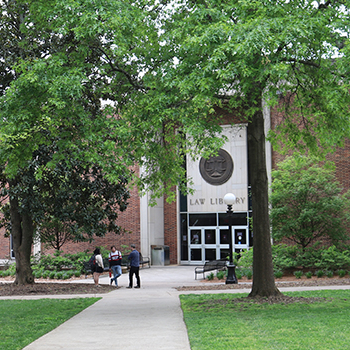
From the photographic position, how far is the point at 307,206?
2123 cm

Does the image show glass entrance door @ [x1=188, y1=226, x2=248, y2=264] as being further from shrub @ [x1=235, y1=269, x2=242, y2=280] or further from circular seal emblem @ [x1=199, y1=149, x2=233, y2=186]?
shrub @ [x1=235, y1=269, x2=242, y2=280]

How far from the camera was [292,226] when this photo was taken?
21141 millimetres

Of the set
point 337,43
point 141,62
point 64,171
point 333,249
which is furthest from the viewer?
point 333,249

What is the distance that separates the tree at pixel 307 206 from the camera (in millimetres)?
21031

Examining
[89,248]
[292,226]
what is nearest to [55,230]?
[89,248]

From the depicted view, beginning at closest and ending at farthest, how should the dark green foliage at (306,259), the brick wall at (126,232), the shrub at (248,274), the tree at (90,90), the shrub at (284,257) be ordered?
the tree at (90,90), the shrub at (248,274), the dark green foliage at (306,259), the shrub at (284,257), the brick wall at (126,232)

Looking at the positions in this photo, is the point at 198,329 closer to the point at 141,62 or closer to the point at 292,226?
the point at 141,62

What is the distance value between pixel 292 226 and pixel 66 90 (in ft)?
44.3

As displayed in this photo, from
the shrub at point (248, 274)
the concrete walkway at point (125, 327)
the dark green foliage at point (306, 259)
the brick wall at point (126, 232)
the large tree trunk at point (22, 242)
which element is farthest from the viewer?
the brick wall at point (126, 232)

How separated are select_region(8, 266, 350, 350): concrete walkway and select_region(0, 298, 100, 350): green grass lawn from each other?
0.77ft

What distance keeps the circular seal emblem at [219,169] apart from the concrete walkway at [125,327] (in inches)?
599

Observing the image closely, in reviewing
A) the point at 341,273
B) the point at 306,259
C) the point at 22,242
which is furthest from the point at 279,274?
the point at 22,242

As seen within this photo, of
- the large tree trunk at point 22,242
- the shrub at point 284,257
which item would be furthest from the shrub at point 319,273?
the large tree trunk at point 22,242

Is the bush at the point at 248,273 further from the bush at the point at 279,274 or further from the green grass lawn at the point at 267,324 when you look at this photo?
the green grass lawn at the point at 267,324
